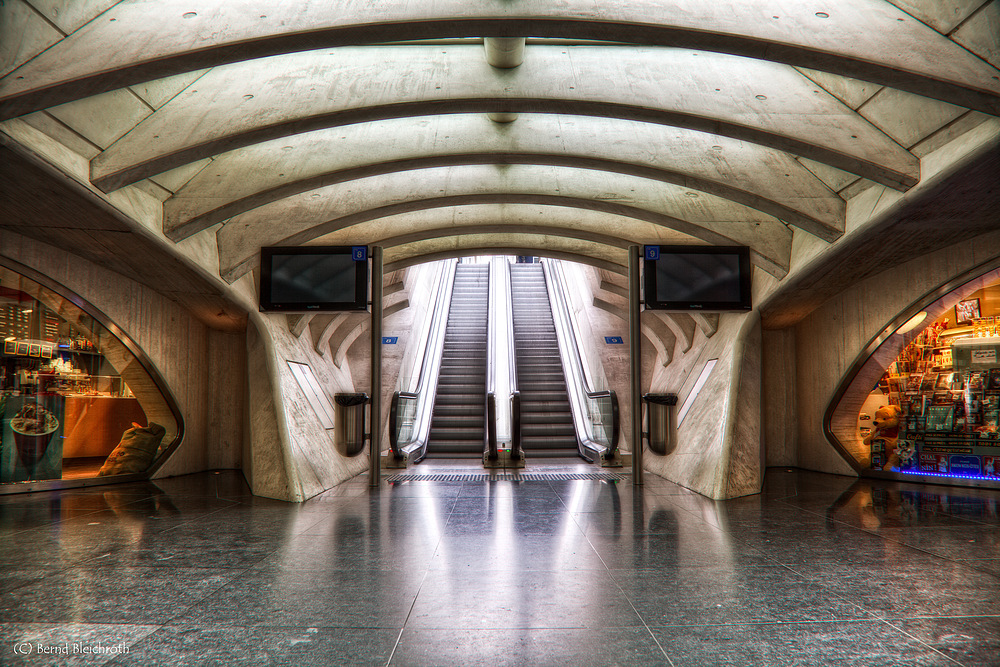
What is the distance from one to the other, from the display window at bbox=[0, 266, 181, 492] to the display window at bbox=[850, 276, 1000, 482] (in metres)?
10.7

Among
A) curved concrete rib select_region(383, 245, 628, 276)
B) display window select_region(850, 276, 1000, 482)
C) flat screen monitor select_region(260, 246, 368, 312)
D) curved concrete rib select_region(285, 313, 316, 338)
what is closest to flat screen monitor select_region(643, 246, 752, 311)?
display window select_region(850, 276, 1000, 482)

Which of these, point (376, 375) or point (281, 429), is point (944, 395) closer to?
point (376, 375)

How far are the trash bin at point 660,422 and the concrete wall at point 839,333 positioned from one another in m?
1.90

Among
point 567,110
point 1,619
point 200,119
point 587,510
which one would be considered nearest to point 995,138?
point 567,110

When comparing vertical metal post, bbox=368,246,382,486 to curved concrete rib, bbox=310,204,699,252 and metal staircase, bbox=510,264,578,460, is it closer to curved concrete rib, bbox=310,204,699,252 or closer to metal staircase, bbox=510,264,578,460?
curved concrete rib, bbox=310,204,699,252

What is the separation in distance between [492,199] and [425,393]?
193 inches

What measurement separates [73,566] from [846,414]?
9.64 metres

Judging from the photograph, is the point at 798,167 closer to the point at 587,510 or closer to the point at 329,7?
the point at 587,510

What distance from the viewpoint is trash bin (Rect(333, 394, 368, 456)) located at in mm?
9695

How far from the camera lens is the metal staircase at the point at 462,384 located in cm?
1164

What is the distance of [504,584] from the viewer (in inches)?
143

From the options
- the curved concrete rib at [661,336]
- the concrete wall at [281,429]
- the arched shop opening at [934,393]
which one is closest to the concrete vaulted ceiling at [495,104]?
the concrete wall at [281,429]

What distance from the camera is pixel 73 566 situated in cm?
407

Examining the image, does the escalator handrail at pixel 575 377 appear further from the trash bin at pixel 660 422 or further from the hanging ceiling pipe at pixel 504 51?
the hanging ceiling pipe at pixel 504 51
